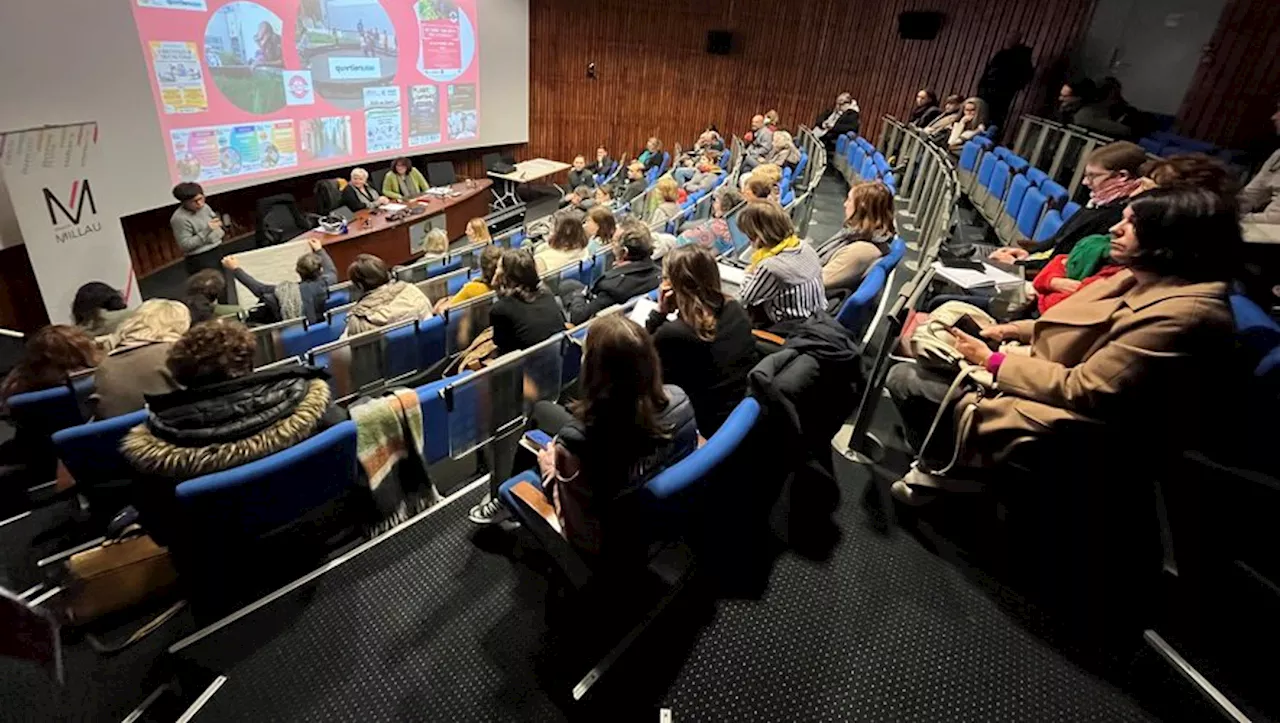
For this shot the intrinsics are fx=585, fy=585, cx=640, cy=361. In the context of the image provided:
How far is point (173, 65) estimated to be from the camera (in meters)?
5.52

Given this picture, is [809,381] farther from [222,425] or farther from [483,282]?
[483,282]

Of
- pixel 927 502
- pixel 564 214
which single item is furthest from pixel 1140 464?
pixel 564 214

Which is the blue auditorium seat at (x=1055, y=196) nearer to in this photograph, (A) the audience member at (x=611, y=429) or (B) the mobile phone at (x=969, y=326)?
(B) the mobile phone at (x=969, y=326)

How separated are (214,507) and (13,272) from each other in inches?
194

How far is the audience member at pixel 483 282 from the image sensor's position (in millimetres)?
Result: 3420

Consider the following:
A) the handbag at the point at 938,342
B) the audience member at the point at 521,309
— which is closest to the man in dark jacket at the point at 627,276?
the audience member at the point at 521,309

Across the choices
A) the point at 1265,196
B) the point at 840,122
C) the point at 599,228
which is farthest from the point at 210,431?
the point at 840,122

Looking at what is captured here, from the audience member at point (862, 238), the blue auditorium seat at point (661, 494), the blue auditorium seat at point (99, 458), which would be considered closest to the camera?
the blue auditorium seat at point (661, 494)

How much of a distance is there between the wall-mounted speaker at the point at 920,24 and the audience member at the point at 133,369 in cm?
1166

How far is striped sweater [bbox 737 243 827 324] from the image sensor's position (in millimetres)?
2592

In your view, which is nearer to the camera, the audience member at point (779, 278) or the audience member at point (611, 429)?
the audience member at point (611, 429)

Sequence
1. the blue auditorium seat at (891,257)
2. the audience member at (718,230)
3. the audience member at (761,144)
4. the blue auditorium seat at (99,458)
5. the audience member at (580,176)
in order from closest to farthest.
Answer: the blue auditorium seat at (99,458), the blue auditorium seat at (891,257), the audience member at (718,230), the audience member at (761,144), the audience member at (580,176)

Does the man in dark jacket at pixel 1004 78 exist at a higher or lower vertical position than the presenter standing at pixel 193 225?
higher

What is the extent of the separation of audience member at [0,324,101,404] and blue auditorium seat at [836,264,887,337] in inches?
124
